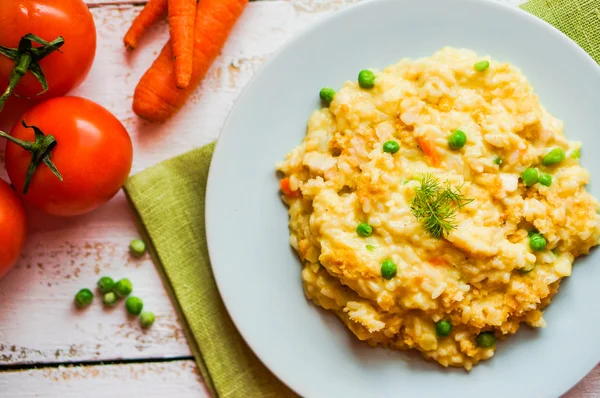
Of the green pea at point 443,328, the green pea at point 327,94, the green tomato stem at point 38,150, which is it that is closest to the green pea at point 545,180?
the green pea at point 443,328

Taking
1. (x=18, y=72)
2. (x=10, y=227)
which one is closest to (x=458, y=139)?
(x=18, y=72)

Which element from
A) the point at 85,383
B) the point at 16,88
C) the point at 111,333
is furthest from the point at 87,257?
the point at 16,88

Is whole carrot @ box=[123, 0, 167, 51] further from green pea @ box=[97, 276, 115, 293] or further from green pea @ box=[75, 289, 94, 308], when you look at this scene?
green pea @ box=[75, 289, 94, 308]

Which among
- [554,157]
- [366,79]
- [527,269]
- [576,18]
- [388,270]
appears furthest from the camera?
[576,18]

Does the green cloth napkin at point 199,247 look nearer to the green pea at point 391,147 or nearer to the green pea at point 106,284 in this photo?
the green pea at point 106,284

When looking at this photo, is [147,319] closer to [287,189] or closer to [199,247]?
[199,247]

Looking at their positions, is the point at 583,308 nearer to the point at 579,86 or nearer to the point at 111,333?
the point at 579,86

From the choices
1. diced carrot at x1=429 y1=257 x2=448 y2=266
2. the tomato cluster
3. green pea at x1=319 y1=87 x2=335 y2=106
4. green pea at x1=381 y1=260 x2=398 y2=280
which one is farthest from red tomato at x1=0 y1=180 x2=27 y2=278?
diced carrot at x1=429 y1=257 x2=448 y2=266
